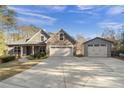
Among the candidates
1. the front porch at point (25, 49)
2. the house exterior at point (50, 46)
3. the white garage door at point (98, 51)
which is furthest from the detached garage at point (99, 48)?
the front porch at point (25, 49)

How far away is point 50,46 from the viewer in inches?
1460

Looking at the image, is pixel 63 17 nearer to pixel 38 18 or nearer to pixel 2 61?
pixel 38 18

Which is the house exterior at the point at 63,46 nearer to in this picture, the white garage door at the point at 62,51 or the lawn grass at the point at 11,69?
the white garage door at the point at 62,51

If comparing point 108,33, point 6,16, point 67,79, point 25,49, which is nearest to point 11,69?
point 67,79

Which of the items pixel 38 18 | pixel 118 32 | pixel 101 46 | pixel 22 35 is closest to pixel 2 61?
pixel 101 46

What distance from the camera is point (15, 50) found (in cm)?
3869

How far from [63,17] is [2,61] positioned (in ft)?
73.8

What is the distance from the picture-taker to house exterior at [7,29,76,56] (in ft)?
121

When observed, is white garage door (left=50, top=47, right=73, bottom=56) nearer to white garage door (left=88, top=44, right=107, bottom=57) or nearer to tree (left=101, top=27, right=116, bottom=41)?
white garage door (left=88, top=44, right=107, bottom=57)

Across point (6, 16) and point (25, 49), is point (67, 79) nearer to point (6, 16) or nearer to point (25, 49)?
point (6, 16)

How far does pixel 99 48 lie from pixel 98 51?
1.56 ft

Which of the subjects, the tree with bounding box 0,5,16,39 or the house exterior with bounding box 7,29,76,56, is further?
the house exterior with bounding box 7,29,76,56

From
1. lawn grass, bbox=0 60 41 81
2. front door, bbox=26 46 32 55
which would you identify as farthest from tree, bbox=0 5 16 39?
lawn grass, bbox=0 60 41 81

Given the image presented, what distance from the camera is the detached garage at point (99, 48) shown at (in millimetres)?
37281
